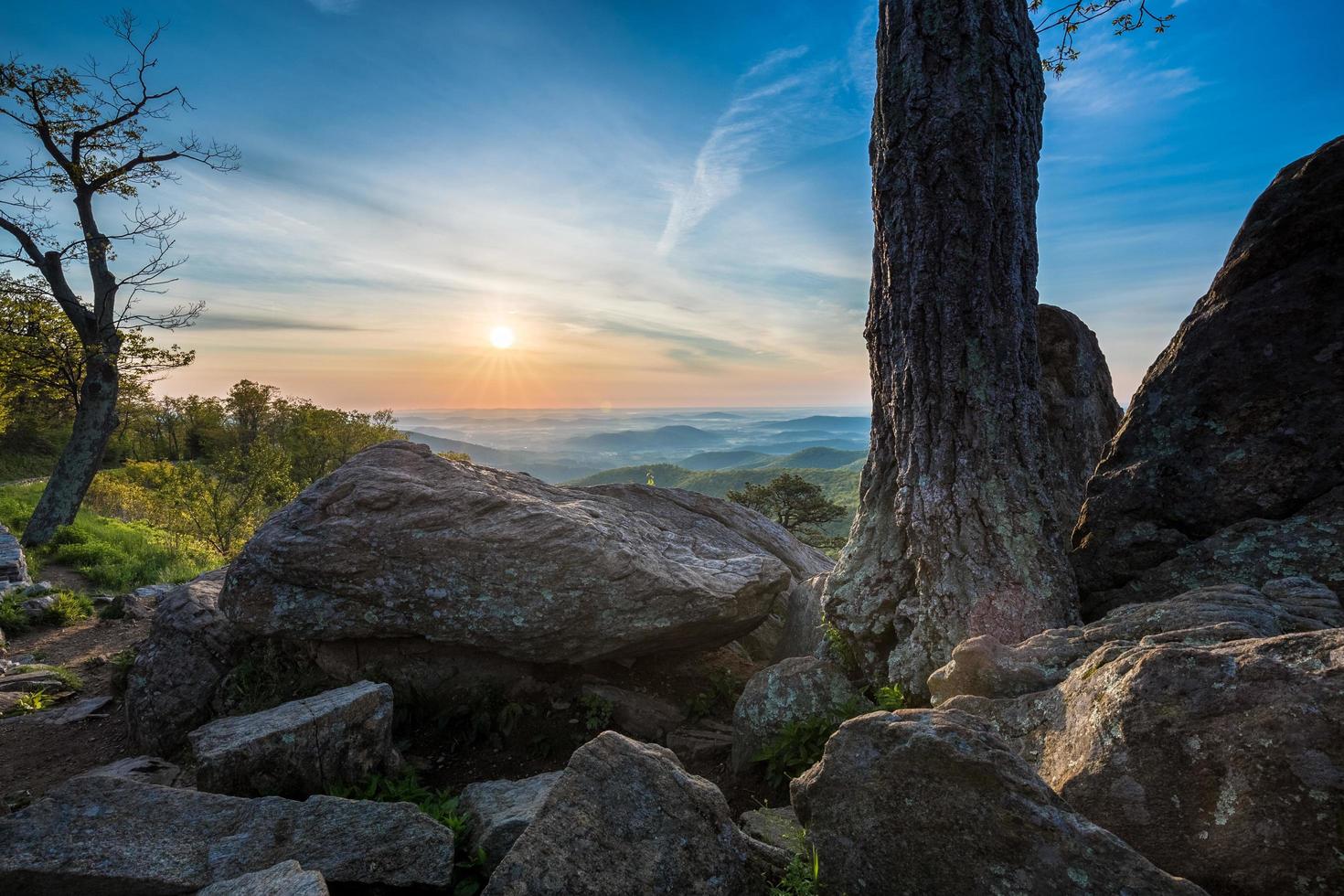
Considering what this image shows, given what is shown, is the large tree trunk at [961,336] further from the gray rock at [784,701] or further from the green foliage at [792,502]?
the green foliage at [792,502]

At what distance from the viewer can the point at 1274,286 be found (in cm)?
746

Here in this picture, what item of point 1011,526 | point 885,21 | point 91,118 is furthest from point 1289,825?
point 91,118

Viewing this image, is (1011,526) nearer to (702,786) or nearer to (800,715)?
(800,715)

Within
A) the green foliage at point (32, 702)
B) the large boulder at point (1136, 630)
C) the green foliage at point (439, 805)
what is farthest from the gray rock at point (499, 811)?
the green foliage at point (32, 702)

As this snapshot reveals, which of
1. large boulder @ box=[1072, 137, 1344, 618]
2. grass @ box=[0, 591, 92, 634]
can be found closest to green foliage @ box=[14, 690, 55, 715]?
grass @ box=[0, 591, 92, 634]

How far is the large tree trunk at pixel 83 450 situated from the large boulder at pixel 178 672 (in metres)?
16.5

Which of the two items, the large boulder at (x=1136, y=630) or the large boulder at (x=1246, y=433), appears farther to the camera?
the large boulder at (x=1246, y=433)

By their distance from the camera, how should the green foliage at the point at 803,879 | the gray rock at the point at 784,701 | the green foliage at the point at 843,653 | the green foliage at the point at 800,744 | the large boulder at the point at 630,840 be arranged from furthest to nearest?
the green foliage at the point at 843,653
the gray rock at the point at 784,701
the green foliage at the point at 800,744
the large boulder at the point at 630,840
the green foliage at the point at 803,879

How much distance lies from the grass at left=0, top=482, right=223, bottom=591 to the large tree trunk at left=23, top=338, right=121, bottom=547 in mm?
615

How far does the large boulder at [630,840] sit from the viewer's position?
4.14 meters

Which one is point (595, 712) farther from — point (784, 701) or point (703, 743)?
point (784, 701)

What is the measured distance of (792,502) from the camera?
124 feet

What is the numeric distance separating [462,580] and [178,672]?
539 cm

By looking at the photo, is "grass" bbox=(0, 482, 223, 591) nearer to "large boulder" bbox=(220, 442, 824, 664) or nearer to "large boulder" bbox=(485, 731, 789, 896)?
"large boulder" bbox=(220, 442, 824, 664)
